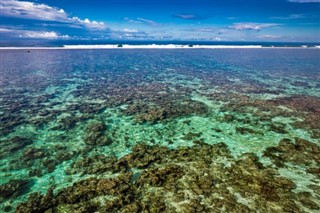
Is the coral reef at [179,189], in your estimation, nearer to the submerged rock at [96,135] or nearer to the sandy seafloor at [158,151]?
the sandy seafloor at [158,151]

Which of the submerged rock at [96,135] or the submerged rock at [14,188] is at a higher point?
the submerged rock at [14,188]

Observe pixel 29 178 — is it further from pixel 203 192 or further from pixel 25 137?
pixel 203 192

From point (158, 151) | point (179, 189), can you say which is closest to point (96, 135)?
point (158, 151)

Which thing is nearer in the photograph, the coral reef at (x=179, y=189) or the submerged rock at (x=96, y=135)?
the coral reef at (x=179, y=189)

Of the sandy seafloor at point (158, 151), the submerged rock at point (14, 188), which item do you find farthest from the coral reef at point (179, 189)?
the submerged rock at point (14, 188)

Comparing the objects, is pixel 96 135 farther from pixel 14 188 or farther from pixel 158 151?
pixel 14 188

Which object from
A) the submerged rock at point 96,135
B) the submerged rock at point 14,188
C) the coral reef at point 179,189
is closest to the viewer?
the coral reef at point 179,189

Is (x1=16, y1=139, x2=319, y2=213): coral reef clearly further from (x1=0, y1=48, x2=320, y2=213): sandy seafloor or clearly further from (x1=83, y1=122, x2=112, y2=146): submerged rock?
(x1=83, y1=122, x2=112, y2=146): submerged rock

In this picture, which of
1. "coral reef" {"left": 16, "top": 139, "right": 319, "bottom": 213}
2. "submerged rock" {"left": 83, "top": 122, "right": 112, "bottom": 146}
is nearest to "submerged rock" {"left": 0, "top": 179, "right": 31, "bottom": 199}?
"coral reef" {"left": 16, "top": 139, "right": 319, "bottom": 213}

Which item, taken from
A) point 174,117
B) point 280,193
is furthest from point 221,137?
point 280,193
